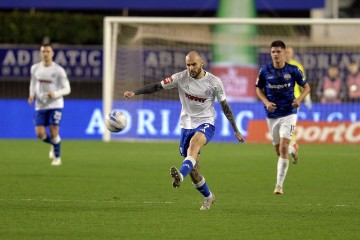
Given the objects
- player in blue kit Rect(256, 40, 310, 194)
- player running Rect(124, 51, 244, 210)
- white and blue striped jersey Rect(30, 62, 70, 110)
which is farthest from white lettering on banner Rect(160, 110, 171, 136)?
player running Rect(124, 51, 244, 210)

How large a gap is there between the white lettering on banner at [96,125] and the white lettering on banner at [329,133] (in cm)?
534

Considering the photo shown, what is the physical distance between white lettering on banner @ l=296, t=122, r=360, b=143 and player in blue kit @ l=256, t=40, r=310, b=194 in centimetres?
1229

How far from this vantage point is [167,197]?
48.3ft

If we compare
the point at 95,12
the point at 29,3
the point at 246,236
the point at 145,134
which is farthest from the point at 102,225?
the point at 95,12

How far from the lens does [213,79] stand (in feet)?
43.4

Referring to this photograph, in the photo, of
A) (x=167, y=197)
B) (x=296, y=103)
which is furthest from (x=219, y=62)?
(x=167, y=197)

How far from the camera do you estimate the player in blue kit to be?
15.7m

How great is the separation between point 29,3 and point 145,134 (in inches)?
333

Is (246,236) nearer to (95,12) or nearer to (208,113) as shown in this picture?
(208,113)

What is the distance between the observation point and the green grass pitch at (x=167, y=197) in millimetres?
11078

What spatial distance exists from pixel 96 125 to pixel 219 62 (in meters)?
3.79

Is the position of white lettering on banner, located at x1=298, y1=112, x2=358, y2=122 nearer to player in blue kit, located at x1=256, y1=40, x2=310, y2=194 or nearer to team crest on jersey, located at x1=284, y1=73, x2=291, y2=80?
player in blue kit, located at x1=256, y1=40, x2=310, y2=194

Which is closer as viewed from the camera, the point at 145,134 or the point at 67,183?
the point at 67,183

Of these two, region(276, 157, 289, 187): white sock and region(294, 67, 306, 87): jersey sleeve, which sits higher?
region(294, 67, 306, 87): jersey sleeve
